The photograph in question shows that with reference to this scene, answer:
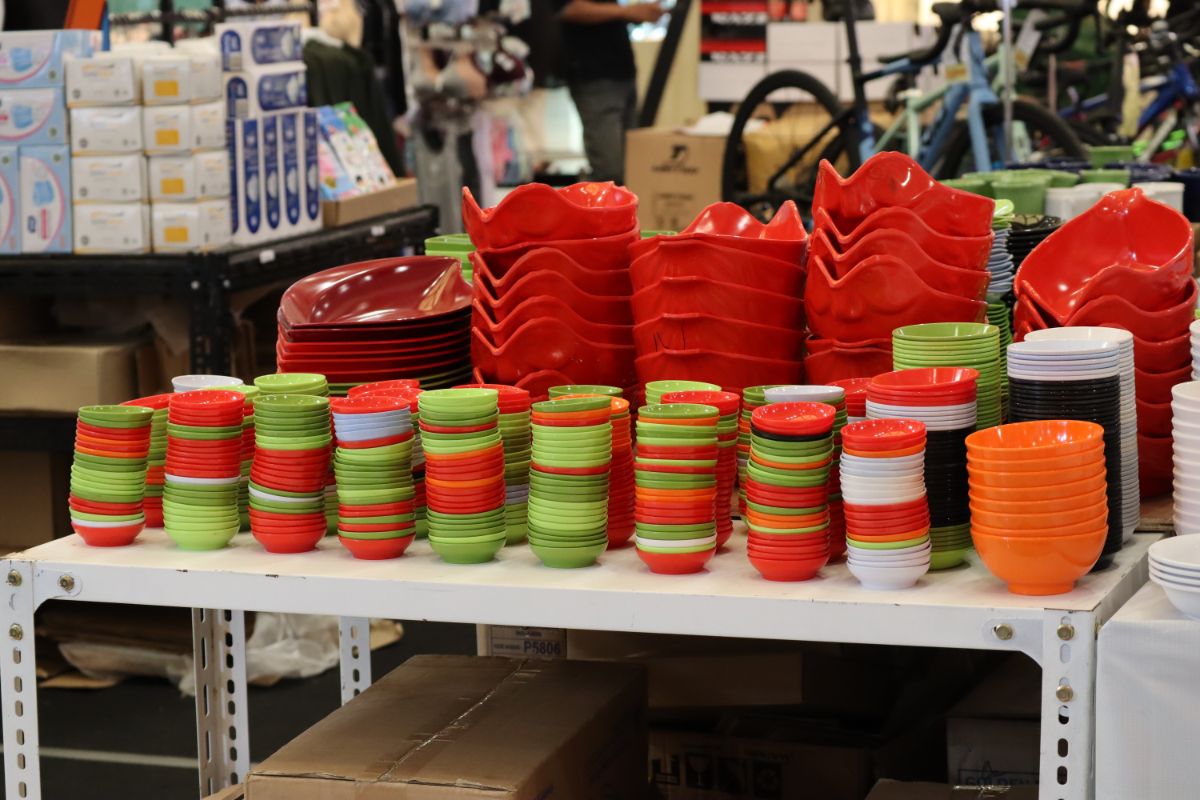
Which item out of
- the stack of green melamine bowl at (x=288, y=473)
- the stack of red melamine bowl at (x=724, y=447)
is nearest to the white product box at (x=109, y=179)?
the stack of green melamine bowl at (x=288, y=473)

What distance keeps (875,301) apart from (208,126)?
7.58 ft

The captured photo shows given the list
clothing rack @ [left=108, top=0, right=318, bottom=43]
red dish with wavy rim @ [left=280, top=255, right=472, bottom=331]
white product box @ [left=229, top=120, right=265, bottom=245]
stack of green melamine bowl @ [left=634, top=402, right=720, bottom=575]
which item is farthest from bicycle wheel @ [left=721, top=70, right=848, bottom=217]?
stack of green melamine bowl @ [left=634, top=402, right=720, bottom=575]

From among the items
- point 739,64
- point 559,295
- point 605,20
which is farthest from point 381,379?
point 739,64

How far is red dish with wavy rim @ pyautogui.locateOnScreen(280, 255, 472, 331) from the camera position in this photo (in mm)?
2350

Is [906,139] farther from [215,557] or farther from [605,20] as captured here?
[215,557]

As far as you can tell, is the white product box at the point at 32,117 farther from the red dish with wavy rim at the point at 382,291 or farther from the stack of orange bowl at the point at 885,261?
the stack of orange bowl at the point at 885,261

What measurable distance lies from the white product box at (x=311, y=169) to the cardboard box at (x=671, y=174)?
2475 mm

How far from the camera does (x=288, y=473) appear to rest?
72.4 inches

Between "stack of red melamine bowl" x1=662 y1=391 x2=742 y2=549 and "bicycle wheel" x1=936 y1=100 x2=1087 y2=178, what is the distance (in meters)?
3.58

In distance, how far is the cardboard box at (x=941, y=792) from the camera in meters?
2.06

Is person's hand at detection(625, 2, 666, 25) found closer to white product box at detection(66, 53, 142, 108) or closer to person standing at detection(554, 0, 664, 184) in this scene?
person standing at detection(554, 0, 664, 184)

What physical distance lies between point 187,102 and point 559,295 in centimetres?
202

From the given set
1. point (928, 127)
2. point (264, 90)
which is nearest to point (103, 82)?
point (264, 90)

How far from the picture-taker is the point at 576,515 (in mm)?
1733
